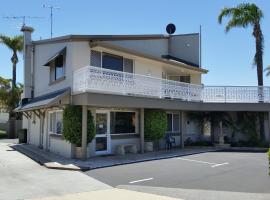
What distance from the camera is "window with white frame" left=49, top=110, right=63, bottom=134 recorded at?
1905 cm

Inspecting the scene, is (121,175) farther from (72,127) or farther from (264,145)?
(264,145)

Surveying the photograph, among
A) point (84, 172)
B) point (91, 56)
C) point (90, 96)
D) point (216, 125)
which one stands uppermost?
point (91, 56)

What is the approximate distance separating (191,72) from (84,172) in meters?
14.2

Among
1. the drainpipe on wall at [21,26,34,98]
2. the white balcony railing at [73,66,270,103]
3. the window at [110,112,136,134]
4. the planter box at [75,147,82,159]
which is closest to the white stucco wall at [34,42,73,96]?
the drainpipe on wall at [21,26,34,98]

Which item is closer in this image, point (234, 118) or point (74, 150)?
point (74, 150)

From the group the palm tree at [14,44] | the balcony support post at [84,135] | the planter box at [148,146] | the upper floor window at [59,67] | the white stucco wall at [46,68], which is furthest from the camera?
the palm tree at [14,44]

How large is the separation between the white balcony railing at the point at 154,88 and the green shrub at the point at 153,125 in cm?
116

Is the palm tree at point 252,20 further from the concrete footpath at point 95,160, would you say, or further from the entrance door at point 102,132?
the entrance door at point 102,132

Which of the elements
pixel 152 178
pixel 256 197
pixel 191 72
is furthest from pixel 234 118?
pixel 256 197

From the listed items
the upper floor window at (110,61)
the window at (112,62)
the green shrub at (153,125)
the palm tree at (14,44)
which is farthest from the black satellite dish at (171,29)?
the palm tree at (14,44)

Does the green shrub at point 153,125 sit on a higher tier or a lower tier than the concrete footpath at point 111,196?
higher

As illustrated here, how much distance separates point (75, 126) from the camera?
16.5 meters

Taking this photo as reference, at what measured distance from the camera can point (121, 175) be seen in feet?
41.0

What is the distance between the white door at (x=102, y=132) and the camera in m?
18.1
